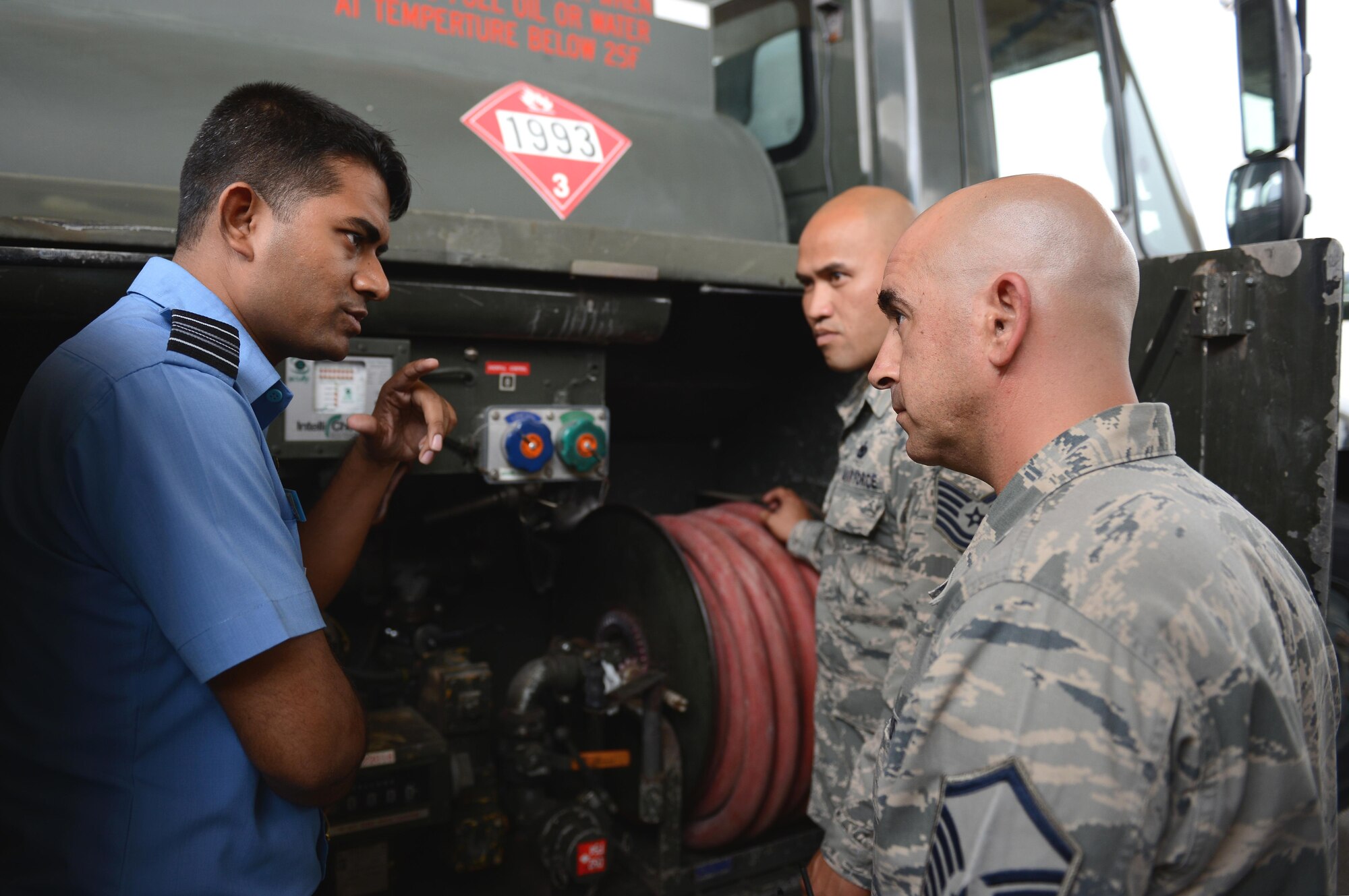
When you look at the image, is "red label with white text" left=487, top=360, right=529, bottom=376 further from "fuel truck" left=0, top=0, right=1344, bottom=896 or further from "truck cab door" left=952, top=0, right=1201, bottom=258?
"truck cab door" left=952, top=0, right=1201, bottom=258

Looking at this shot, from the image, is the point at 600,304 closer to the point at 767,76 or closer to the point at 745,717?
the point at 745,717

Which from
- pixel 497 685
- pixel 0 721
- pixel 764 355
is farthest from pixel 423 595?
pixel 0 721

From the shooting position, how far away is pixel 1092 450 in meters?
1.04

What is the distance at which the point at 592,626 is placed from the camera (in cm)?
304

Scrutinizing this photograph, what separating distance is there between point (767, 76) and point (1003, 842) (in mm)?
3007

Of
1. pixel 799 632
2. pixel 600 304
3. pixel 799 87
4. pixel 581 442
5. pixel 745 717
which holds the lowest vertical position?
pixel 745 717

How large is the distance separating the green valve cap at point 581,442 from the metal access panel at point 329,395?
437mm

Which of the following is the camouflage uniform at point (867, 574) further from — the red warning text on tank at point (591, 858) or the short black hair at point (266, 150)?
the short black hair at point (266, 150)

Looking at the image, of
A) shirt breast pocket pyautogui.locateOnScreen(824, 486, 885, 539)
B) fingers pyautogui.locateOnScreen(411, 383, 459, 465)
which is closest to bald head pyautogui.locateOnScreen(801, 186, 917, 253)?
shirt breast pocket pyautogui.locateOnScreen(824, 486, 885, 539)

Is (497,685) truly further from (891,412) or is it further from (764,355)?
(891,412)

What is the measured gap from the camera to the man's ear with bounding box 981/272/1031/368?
109 centimetres

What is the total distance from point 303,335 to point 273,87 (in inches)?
15.0

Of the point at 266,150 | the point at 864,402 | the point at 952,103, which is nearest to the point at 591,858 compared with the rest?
the point at 864,402

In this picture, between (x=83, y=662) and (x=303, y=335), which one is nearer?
(x=83, y=662)
